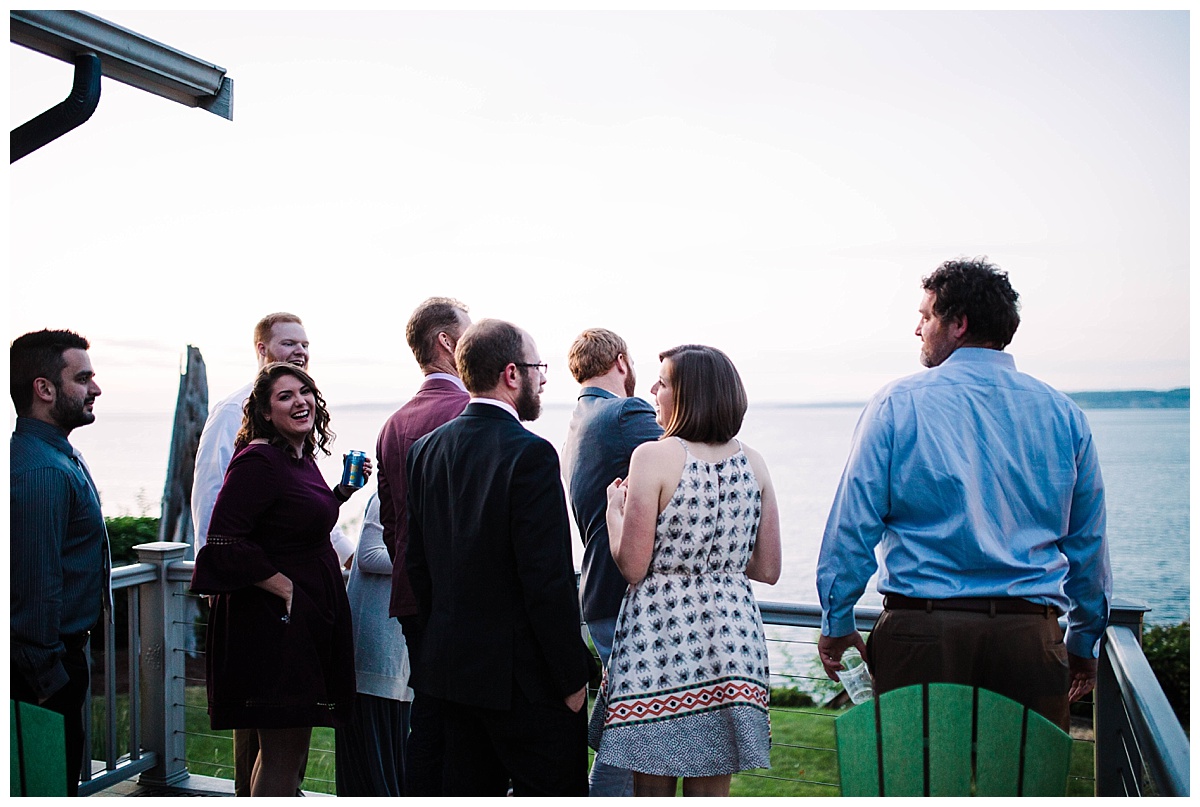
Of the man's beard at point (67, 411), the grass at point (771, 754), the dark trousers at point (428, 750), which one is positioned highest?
the man's beard at point (67, 411)

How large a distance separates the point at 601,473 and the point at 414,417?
23.2 inches

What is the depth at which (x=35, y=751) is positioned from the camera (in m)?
1.83

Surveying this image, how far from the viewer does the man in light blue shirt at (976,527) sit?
223 centimetres

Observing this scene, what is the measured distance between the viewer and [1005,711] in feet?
5.98

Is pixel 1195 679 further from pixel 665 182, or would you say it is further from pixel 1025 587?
pixel 665 182

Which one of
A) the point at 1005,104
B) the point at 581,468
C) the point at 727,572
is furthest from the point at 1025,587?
the point at 1005,104

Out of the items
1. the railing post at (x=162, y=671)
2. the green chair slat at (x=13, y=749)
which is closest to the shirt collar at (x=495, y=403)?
the green chair slat at (x=13, y=749)

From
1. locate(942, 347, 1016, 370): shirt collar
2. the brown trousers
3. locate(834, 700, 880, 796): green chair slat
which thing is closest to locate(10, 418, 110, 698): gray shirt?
the brown trousers

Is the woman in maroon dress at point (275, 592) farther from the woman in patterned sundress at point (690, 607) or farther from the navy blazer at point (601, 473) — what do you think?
the woman in patterned sundress at point (690, 607)

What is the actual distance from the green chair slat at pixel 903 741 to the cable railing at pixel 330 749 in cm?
39

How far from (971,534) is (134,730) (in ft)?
10.3

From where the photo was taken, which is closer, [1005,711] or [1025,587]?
[1005,711]

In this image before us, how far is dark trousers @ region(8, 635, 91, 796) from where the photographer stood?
2.31 metres

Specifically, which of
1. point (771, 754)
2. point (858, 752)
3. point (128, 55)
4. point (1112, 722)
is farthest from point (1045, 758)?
point (771, 754)
